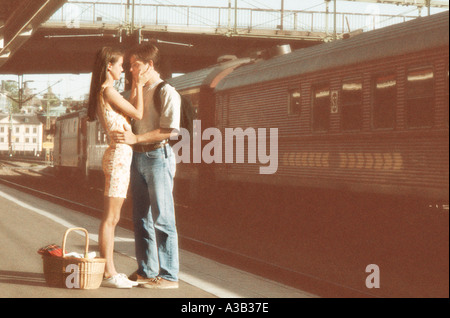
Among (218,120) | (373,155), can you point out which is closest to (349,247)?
(373,155)

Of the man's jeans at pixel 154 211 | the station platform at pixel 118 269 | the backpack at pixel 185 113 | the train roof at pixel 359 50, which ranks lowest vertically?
the station platform at pixel 118 269

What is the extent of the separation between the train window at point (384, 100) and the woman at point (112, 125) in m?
5.50

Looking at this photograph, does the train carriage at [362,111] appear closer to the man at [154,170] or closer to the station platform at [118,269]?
the station platform at [118,269]

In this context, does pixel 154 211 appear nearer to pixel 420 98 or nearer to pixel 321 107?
pixel 420 98

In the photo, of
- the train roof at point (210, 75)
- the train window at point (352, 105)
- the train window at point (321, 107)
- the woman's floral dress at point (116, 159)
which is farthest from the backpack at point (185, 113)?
the train roof at point (210, 75)

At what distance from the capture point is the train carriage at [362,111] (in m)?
9.96

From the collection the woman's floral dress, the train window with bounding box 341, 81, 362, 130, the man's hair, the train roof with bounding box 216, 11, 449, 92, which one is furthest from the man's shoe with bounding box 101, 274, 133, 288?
the train window with bounding box 341, 81, 362, 130

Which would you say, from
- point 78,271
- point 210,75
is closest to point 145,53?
point 78,271

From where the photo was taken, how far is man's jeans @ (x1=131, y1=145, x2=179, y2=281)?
635cm

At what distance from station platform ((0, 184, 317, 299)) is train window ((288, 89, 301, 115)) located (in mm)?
3782

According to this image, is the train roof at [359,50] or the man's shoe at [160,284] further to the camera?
the train roof at [359,50]

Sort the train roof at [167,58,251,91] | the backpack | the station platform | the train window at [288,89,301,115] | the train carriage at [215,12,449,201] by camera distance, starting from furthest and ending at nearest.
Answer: the train roof at [167,58,251,91], the train window at [288,89,301,115], the train carriage at [215,12,449,201], the backpack, the station platform

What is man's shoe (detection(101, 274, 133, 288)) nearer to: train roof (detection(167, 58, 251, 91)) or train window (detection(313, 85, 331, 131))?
train window (detection(313, 85, 331, 131))

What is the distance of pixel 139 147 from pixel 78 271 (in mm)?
1087
